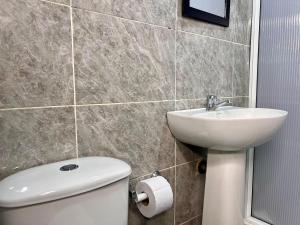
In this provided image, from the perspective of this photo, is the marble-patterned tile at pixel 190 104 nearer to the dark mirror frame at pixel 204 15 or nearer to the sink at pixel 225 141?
the sink at pixel 225 141

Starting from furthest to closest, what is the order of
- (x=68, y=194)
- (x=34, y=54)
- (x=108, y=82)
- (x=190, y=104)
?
1. (x=190, y=104)
2. (x=108, y=82)
3. (x=34, y=54)
4. (x=68, y=194)

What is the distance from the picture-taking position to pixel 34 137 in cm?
74

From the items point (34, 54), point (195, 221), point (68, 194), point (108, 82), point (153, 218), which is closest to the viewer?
point (68, 194)

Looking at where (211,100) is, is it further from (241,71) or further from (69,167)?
→ (69,167)

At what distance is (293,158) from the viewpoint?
1.31 meters

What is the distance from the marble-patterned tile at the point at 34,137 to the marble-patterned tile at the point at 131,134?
5cm

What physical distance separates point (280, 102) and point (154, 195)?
3.10 ft

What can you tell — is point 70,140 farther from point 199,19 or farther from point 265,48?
point 265,48

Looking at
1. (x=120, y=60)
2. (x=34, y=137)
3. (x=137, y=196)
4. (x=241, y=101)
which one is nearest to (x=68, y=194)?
(x=34, y=137)

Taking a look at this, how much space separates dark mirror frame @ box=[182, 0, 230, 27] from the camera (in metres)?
1.11

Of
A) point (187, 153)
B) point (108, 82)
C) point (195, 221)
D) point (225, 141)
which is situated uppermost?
point (108, 82)

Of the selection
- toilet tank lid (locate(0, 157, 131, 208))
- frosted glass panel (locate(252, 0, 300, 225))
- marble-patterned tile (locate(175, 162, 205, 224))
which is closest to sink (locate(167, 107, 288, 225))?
marble-patterned tile (locate(175, 162, 205, 224))

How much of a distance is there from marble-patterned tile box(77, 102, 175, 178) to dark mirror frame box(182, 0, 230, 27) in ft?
1.46

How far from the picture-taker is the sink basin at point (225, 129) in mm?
897
